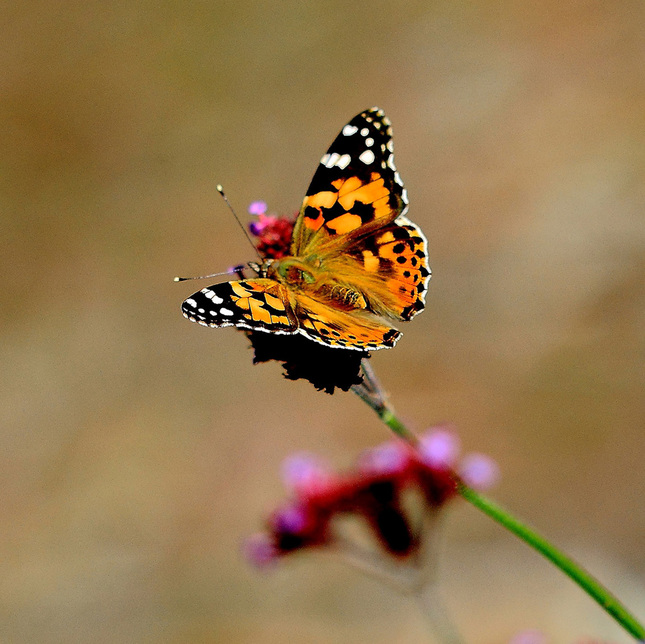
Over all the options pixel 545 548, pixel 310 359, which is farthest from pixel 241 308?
pixel 545 548

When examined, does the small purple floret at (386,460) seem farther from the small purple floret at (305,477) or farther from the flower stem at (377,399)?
the flower stem at (377,399)

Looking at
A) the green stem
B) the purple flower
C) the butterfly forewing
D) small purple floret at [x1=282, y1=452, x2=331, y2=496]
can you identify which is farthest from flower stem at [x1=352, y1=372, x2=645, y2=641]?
the purple flower

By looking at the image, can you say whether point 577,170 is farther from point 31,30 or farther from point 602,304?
point 31,30

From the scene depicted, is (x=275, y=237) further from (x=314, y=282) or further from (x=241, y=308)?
(x=241, y=308)

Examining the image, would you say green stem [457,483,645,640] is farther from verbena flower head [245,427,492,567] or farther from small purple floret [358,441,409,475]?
small purple floret [358,441,409,475]

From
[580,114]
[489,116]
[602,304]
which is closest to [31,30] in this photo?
[489,116]

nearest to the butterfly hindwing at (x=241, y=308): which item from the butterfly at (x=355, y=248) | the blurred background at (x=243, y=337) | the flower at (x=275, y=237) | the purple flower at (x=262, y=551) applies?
the butterfly at (x=355, y=248)
